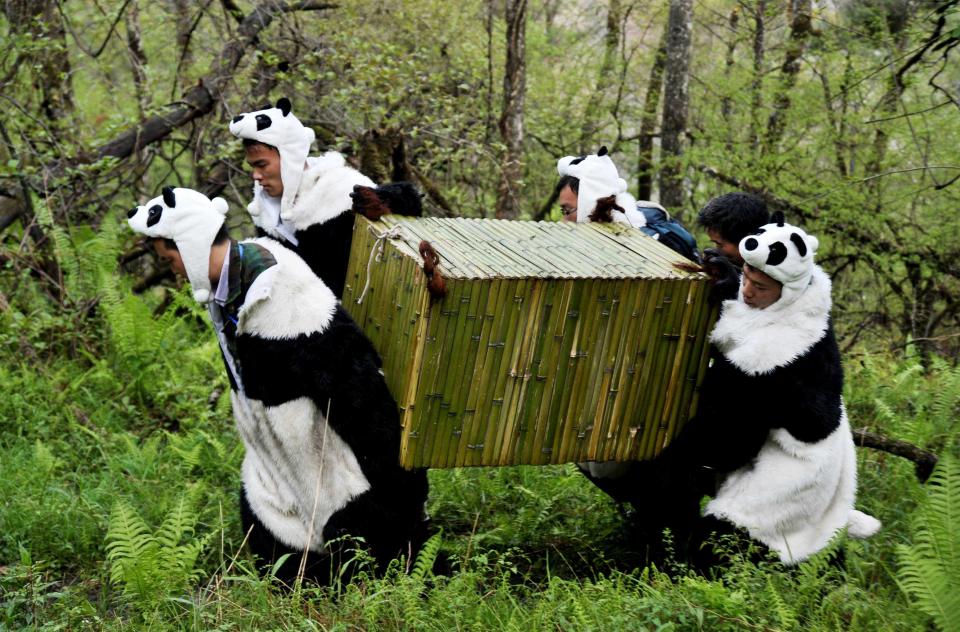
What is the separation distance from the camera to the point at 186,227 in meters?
3.65

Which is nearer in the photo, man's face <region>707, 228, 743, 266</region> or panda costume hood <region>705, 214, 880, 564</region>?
panda costume hood <region>705, 214, 880, 564</region>

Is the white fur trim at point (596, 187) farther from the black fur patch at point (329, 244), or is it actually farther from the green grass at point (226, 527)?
the green grass at point (226, 527)

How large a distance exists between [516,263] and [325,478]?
1309 millimetres

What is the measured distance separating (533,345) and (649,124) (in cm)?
877

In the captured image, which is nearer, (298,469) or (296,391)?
(296,391)

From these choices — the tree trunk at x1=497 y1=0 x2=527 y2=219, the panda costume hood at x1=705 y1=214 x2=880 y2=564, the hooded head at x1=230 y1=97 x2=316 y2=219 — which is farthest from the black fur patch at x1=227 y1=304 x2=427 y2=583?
the tree trunk at x1=497 y1=0 x2=527 y2=219

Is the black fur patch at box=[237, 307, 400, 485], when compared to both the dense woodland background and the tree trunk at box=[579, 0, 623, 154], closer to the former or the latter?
the dense woodland background

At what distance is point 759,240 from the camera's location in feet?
11.6

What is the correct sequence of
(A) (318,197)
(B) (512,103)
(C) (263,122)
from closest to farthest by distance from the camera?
1. (C) (263,122)
2. (A) (318,197)
3. (B) (512,103)

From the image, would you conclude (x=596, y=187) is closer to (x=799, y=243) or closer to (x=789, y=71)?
(x=799, y=243)

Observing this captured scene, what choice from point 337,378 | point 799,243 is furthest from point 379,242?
point 799,243

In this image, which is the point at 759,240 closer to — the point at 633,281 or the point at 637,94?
the point at 633,281

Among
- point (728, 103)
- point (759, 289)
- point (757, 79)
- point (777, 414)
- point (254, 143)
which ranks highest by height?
point (757, 79)

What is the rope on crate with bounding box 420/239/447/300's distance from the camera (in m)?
3.23
